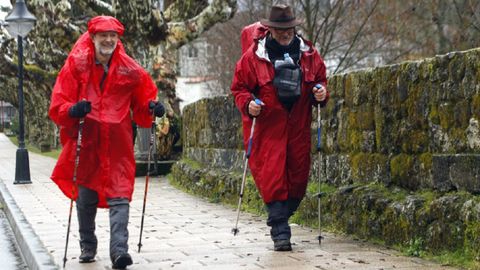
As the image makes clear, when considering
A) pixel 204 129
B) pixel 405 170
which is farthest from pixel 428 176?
pixel 204 129

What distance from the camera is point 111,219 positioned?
720 cm

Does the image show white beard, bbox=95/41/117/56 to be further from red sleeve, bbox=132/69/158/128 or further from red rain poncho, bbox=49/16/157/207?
red sleeve, bbox=132/69/158/128

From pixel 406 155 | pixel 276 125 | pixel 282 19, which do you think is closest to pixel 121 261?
pixel 276 125

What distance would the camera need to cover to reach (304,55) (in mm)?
8023

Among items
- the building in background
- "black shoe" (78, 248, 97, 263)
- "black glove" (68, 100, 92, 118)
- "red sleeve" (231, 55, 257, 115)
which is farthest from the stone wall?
the building in background

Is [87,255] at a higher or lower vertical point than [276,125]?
lower

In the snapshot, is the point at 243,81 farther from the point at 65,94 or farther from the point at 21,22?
the point at 21,22

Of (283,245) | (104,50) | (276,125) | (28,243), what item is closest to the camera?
(104,50)

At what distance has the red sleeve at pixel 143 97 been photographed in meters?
7.55

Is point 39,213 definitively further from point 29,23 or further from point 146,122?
point 29,23

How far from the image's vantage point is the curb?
7.79 m

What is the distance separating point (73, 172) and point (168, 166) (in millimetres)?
12988

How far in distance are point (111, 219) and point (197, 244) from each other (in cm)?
150

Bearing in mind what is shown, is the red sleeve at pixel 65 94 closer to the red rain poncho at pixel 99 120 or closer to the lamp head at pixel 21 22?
the red rain poncho at pixel 99 120
